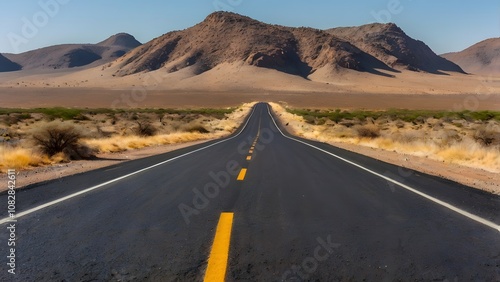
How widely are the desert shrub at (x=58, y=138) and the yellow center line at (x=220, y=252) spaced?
13.0m

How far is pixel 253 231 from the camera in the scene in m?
5.69

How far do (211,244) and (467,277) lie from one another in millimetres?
2843

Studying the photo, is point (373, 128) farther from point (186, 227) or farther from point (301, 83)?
point (301, 83)

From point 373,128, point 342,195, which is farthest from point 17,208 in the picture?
point 373,128

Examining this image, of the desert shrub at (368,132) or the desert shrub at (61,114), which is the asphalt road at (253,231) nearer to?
the desert shrub at (368,132)

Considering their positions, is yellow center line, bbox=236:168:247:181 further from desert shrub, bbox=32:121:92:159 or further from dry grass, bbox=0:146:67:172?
desert shrub, bbox=32:121:92:159

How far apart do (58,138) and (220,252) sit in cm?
1470

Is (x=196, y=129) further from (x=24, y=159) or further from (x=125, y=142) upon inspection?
(x=24, y=159)

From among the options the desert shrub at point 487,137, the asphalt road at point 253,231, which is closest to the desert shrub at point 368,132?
the desert shrub at point 487,137

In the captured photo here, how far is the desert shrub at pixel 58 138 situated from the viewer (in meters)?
16.7

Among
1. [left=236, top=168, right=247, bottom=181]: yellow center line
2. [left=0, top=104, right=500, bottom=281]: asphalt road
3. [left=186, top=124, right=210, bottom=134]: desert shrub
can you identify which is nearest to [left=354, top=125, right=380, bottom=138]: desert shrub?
[left=186, top=124, right=210, bottom=134]: desert shrub

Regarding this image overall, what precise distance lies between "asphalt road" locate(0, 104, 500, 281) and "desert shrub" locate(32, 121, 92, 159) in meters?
7.51

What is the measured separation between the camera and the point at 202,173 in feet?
39.1

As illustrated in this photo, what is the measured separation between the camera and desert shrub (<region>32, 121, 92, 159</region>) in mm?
16734
